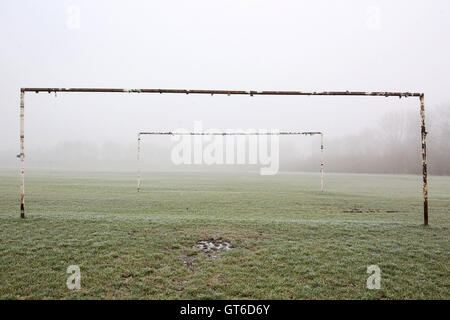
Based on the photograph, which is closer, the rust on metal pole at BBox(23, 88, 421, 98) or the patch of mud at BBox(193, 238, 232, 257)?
the patch of mud at BBox(193, 238, 232, 257)

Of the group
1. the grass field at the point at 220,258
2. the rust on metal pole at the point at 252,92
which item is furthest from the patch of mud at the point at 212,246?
the rust on metal pole at the point at 252,92

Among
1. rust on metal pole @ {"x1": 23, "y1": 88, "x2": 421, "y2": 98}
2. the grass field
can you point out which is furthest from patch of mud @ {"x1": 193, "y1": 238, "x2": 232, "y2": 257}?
rust on metal pole @ {"x1": 23, "y1": 88, "x2": 421, "y2": 98}

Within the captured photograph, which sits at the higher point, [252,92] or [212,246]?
[252,92]

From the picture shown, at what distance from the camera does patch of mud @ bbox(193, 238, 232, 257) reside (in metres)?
6.05

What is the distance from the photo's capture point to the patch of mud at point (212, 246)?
6.05 m

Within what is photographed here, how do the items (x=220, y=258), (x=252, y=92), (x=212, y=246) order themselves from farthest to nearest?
(x=252, y=92), (x=212, y=246), (x=220, y=258)

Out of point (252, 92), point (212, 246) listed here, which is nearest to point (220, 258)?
point (212, 246)

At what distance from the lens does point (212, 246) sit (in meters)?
6.36

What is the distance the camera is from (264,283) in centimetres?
463

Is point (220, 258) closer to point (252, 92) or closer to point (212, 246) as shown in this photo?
point (212, 246)

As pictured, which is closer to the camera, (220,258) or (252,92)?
(220,258)

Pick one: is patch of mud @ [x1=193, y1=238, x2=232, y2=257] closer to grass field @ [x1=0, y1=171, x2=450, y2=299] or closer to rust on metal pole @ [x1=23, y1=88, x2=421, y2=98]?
grass field @ [x1=0, y1=171, x2=450, y2=299]
